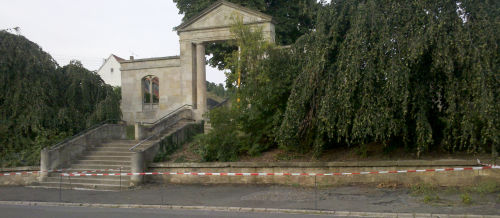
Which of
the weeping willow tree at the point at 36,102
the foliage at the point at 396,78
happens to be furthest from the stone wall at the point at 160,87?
the foliage at the point at 396,78

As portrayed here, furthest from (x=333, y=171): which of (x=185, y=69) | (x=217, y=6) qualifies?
(x=185, y=69)

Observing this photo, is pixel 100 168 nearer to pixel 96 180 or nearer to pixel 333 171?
pixel 96 180

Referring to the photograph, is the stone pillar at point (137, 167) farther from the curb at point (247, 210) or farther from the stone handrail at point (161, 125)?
the curb at point (247, 210)

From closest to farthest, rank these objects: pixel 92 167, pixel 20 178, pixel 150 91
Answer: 1. pixel 20 178
2. pixel 92 167
3. pixel 150 91

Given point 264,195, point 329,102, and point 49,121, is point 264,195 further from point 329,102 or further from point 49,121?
point 49,121

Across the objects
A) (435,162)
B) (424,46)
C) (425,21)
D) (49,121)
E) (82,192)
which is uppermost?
(425,21)

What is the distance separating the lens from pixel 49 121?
17.8 meters

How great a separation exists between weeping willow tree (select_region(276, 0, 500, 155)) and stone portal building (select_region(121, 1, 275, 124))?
783 cm

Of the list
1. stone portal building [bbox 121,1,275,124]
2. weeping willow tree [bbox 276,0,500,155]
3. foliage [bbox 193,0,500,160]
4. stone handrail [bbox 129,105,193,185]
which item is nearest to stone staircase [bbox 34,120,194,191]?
stone handrail [bbox 129,105,193,185]

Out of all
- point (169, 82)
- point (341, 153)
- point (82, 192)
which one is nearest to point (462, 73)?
point (341, 153)

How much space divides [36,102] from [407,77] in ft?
49.2

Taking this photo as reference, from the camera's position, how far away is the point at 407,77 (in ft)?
34.9

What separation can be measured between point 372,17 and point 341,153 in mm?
4436

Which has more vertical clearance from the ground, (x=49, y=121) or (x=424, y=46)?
(x=424, y=46)
